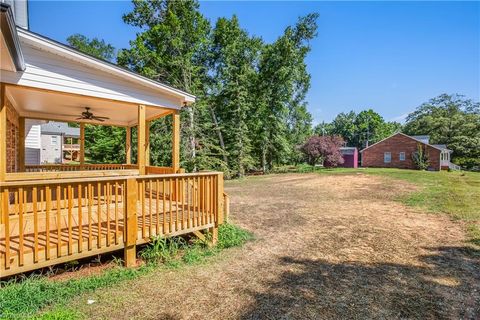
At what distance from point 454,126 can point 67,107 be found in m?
51.3

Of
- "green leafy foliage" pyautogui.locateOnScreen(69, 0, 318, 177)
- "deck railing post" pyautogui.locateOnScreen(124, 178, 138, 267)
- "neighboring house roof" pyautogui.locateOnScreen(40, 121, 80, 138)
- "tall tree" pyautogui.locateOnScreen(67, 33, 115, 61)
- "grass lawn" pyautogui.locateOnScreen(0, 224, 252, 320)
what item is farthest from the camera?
→ "tall tree" pyautogui.locateOnScreen(67, 33, 115, 61)

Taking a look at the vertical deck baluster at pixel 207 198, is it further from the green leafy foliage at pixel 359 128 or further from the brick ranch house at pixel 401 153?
the green leafy foliage at pixel 359 128

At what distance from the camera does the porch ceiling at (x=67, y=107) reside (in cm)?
582

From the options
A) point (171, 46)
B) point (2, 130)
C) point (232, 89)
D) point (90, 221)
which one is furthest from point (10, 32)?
point (232, 89)

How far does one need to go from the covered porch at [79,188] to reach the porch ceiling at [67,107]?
5 centimetres

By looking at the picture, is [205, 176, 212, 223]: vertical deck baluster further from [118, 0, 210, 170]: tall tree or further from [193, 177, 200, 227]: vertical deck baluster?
[118, 0, 210, 170]: tall tree

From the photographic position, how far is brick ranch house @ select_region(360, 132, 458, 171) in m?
29.8

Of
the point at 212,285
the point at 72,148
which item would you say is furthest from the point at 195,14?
the point at 72,148

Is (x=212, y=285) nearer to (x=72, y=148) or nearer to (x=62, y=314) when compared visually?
(x=62, y=314)

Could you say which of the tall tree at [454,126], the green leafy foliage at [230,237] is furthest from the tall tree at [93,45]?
the tall tree at [454,126]

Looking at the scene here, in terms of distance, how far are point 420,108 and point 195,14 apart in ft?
176

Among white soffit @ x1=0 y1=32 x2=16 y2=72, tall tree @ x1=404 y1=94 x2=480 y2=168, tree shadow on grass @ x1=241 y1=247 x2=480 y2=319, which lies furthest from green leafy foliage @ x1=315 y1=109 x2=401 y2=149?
white soffit @ x1=0 y1=32 x2=16 y2=72

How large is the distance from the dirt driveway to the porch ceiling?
4178mm

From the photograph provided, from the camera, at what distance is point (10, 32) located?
2803mm
